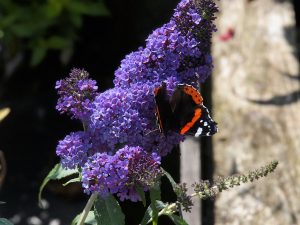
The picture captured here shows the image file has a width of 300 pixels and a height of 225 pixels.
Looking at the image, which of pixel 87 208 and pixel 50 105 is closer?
pixel 87 208

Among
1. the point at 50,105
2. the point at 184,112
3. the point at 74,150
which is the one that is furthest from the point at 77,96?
the point at 50,105

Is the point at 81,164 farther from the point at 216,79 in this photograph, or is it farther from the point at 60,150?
the point at 216,79

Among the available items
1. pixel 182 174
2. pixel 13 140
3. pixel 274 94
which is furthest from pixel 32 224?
pixel 274 94

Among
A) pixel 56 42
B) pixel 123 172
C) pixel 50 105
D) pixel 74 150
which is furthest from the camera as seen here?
pixel 50 105

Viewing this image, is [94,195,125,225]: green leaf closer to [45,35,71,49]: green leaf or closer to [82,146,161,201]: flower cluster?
[82,146,161,201]: flower cluster

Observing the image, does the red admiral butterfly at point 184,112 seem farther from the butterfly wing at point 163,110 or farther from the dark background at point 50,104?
the dark background at point 50,104

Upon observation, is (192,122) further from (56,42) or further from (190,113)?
(56,42)

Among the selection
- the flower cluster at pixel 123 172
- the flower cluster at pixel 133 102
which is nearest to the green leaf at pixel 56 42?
the flower cluster at pixel 133 102
